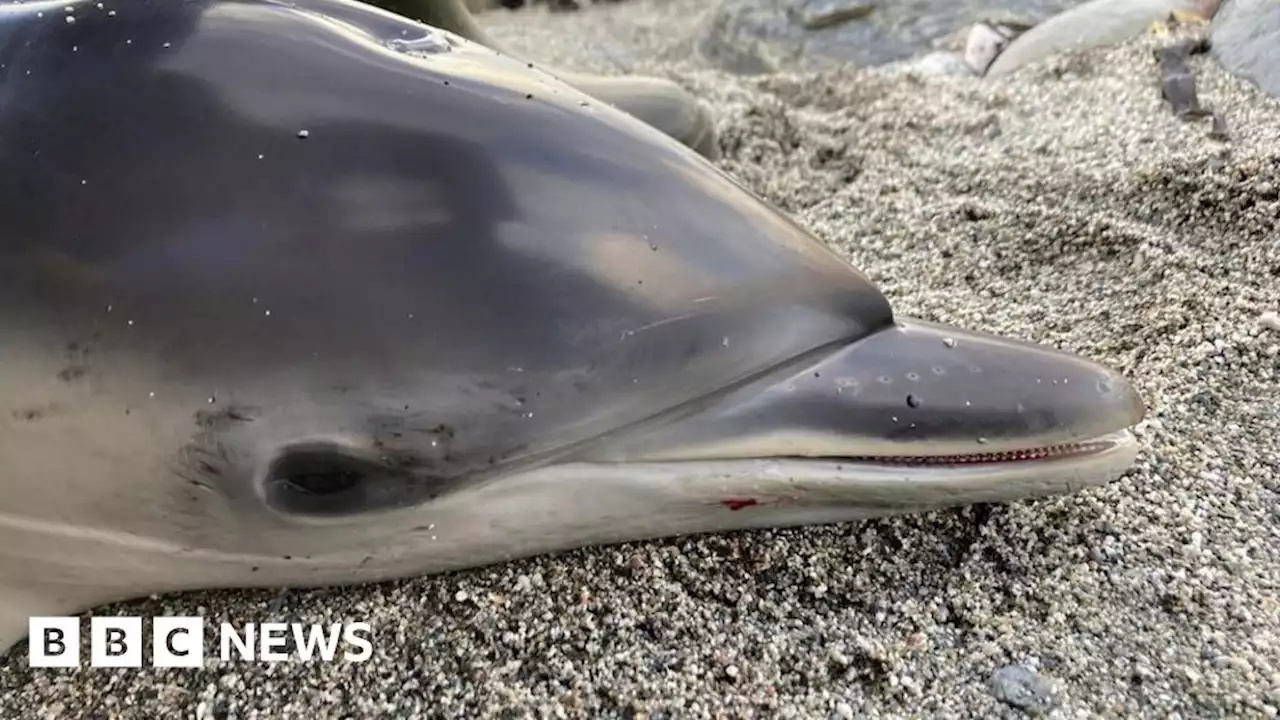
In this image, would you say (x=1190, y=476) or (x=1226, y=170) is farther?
(x=1226, y=170)

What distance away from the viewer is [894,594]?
5.14ft

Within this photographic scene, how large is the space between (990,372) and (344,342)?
0.79m

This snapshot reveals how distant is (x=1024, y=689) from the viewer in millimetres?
1428

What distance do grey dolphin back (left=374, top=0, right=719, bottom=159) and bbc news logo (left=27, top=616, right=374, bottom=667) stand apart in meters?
1.83

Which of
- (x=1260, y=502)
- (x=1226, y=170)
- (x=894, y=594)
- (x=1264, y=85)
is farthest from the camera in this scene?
(x=1264, y=85)

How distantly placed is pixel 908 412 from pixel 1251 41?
216 centimetres

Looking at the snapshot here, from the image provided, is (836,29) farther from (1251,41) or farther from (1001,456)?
(1001,456)

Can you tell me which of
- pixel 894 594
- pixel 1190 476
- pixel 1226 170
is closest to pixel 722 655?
pixel 894 594

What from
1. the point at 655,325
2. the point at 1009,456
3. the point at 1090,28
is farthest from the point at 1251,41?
the point at 655,325

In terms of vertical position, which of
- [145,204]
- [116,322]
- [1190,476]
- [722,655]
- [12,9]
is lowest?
[722,655]

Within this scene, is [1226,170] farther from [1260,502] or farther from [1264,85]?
[1260,502]

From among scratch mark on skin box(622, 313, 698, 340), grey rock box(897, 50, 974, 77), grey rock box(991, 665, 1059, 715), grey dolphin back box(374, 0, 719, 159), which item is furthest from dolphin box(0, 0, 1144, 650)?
grey rock box(897, 50, 974, 77)

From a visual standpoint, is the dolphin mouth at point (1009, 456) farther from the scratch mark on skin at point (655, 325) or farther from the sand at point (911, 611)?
the scratch mark on skin at point (655, 325)

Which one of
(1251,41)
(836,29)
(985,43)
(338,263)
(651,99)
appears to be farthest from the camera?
Result: (836,29)
